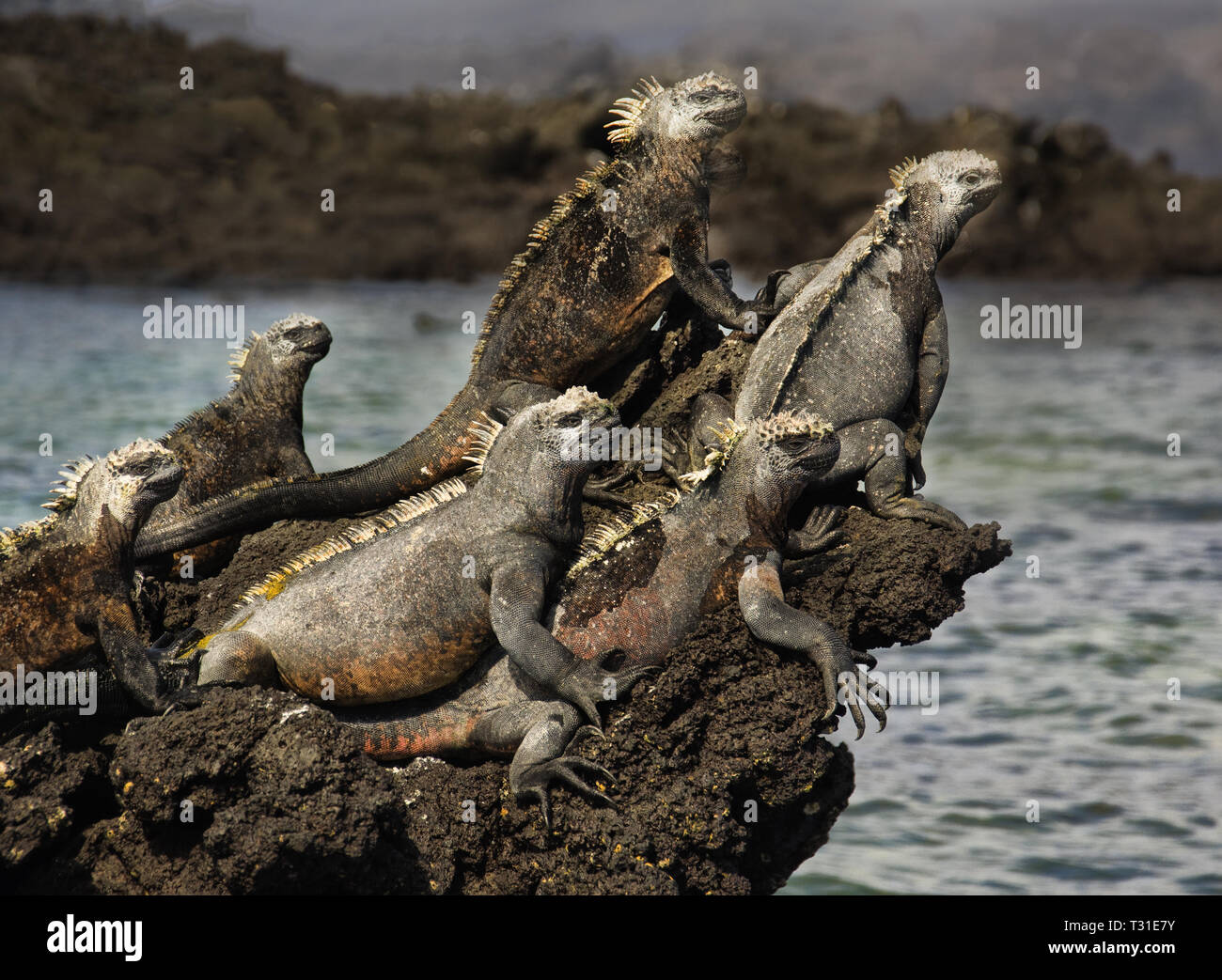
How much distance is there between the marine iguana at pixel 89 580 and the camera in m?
5.57

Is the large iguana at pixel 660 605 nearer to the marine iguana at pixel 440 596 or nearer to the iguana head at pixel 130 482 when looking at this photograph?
the marine iguana at pixel 440 596

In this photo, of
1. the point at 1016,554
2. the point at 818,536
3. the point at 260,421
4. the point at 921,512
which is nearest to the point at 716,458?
the point at 818,536

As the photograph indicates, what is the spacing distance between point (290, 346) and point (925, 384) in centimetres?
345

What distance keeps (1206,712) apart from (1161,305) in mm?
33245

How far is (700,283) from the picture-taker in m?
7.20

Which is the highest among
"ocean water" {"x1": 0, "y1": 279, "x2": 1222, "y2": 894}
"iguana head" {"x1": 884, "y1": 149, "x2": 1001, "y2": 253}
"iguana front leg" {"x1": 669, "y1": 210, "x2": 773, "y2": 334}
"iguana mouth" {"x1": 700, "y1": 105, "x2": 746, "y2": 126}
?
"iguana mouth" {"x1": 700, "y1": 105, "x2": 746, "y2": 126}

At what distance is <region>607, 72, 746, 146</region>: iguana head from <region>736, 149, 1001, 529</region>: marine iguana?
87cm

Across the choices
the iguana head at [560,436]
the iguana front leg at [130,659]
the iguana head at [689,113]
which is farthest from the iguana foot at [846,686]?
the iguana head at [689,113]

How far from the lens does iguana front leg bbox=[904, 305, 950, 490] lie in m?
6.85

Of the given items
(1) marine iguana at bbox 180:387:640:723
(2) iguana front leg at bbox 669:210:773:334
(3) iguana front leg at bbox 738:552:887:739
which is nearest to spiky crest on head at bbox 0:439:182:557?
(1) marine iguana at bbox 180:387:640:723

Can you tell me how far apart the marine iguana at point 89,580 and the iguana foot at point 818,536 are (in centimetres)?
267

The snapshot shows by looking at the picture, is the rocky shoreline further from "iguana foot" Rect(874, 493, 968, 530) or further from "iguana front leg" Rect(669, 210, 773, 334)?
"iguana front leg" Rect(669, 210, 773, 334)

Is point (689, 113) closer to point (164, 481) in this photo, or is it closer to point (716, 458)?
point (716, 458)

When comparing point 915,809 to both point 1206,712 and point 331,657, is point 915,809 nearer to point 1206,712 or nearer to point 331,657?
point 1206,712
